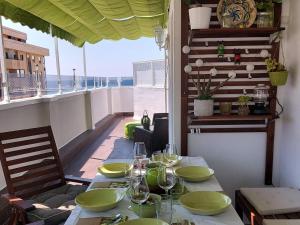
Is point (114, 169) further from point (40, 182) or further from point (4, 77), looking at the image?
point (4, 77)

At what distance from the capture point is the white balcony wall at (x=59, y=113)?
310cm

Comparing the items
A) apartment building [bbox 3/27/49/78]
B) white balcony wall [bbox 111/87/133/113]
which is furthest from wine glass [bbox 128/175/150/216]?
white balcony wall [bbox 111/87/133/113]

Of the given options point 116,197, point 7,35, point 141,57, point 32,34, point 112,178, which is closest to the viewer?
point 116,197

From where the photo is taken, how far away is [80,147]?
204 inches

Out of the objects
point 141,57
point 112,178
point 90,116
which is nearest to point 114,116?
point 141,57

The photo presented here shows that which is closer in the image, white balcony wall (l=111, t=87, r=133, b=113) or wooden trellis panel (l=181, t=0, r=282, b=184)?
wooden trellis panel (l=181, t=0, r=282, b=184)

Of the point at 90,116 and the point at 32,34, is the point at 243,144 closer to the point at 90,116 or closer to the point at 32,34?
the point at 32,34

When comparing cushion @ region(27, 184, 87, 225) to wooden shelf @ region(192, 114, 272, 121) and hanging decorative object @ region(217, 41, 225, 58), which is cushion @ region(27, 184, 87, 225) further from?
hanging decorative object @ region(217, 41, 225, 58)

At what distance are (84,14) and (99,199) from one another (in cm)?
275

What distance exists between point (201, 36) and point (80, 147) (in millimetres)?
3732

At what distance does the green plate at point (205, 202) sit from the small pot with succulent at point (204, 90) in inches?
34.8

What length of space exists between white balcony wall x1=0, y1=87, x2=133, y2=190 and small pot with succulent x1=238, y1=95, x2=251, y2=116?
2.40m

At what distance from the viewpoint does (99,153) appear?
5.09 meters

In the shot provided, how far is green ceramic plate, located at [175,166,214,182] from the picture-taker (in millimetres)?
1604
